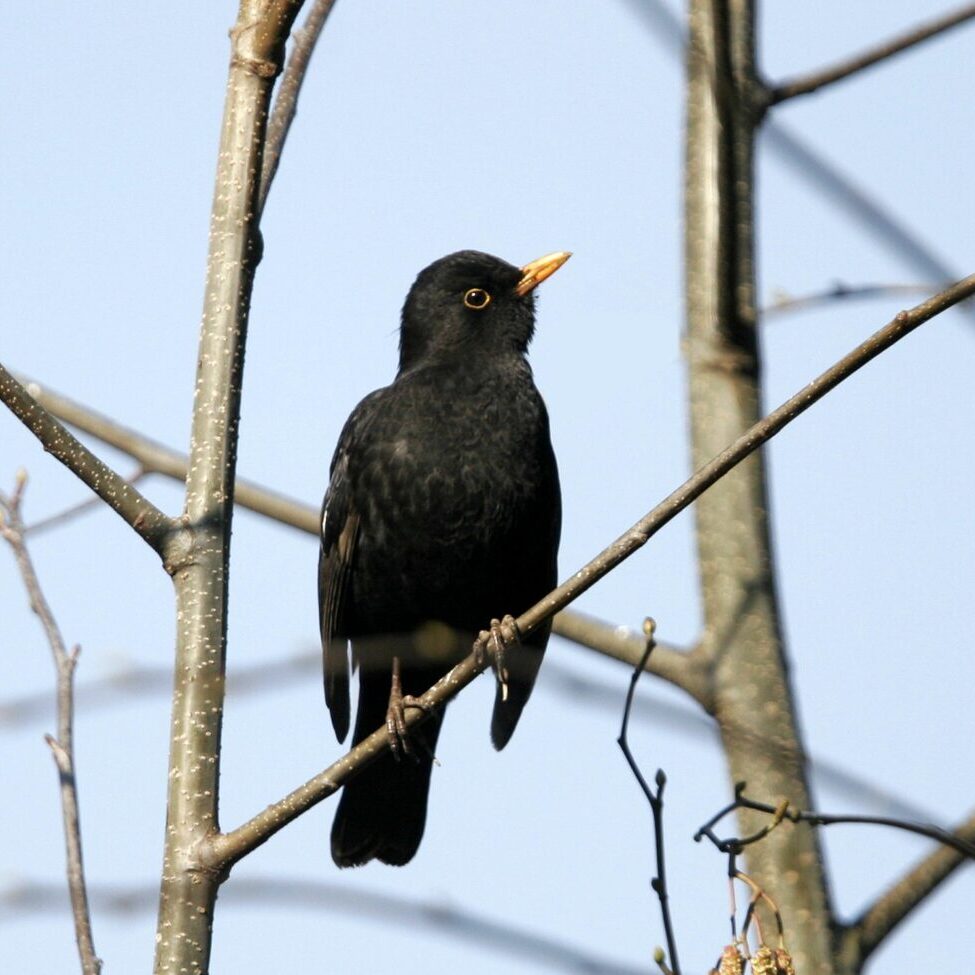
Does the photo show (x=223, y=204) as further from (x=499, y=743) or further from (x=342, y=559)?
(x=499, y=743)

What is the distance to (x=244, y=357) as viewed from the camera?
3477 mm

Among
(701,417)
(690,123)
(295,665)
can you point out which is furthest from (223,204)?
(690,123)

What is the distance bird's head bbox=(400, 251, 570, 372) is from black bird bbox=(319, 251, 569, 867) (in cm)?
16

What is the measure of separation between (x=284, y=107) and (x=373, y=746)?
1.68 meters

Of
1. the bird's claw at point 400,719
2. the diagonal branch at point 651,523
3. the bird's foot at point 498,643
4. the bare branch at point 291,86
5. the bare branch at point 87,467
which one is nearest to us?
the diagonal branch at point 651,523

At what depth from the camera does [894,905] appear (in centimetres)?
390

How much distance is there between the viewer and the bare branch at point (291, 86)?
12.7 ft

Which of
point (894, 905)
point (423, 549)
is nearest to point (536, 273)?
point (423, 549)

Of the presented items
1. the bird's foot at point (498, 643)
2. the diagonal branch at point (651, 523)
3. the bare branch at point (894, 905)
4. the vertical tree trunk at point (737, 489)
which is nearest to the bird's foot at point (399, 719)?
the bird's foot at point (498, 643)

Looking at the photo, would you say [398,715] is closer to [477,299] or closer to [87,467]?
[87,467]

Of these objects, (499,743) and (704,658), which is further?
(499,743)

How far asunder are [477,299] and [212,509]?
3.15 m

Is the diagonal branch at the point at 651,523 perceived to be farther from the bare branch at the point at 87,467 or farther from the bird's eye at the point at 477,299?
the bird's eye at the point at 477,299

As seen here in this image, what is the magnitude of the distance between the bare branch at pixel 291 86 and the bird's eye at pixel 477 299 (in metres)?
2.08
